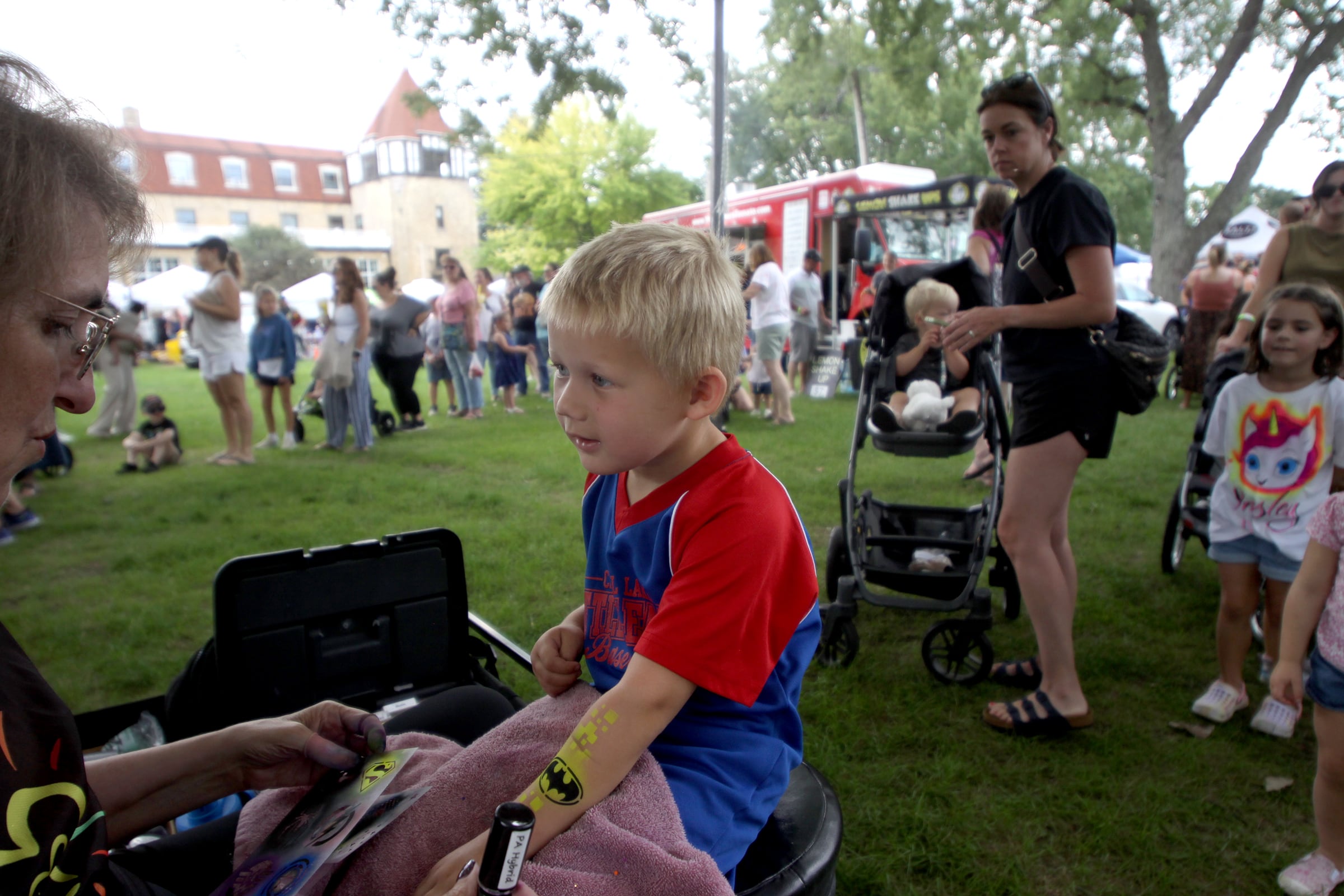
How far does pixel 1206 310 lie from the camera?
9.90 m

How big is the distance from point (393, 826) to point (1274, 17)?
1697cm

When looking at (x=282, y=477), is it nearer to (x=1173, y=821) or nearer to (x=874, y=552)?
(x=874, y=552)

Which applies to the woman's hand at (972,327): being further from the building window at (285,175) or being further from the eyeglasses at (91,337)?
the building window at (285,175)

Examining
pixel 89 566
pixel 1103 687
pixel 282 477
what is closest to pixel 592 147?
pixel 282 477

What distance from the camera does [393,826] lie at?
121 centimetres

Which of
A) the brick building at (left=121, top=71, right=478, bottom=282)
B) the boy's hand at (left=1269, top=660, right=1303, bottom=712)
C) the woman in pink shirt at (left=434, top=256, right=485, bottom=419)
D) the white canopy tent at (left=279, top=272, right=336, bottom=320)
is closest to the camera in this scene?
the boy's hand at (left=1269, top=660, right=1303, bottom=712)

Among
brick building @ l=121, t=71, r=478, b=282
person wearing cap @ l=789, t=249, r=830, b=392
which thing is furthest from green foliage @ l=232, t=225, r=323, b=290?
person wearing cap @ l=789, t=249, r=830, b=392

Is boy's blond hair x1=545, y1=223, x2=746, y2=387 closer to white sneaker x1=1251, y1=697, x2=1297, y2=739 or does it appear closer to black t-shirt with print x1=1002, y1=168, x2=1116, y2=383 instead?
black t-shirt with print x1=1002, y1=168, x2=1116, y2=383

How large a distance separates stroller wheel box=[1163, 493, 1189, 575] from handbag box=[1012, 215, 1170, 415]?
1.97 meters

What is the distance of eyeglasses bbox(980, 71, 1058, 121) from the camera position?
2.71m

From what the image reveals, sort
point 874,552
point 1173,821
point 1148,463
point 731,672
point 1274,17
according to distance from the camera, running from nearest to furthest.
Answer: point 731,672 < point 1173,821 < point 874,552 < point 1148,463 < point 1274,17

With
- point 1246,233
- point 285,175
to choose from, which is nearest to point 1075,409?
point 1246,233

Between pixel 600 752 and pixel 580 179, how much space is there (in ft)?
121

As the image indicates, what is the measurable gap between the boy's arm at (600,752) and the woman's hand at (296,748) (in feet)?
1.15
